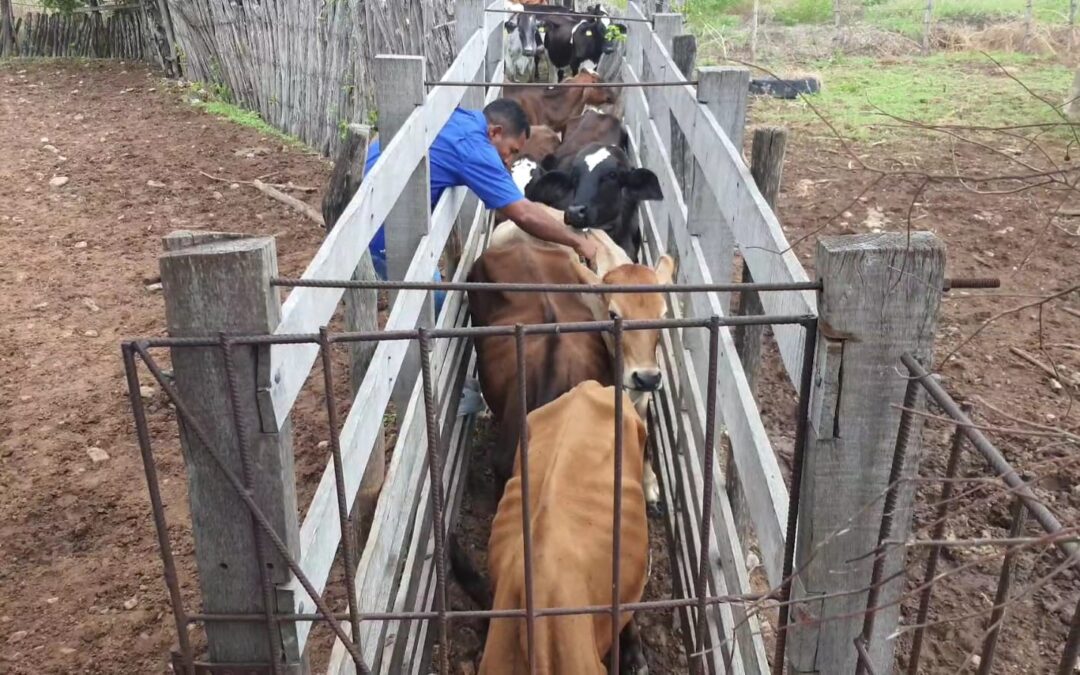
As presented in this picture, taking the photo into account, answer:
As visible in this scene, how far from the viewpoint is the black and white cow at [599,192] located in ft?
20.3

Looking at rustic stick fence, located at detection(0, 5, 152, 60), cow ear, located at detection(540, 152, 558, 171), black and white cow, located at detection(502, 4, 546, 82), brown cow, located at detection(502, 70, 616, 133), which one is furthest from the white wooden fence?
rustic stick fence, located at detection(0, 5, 152, 60)

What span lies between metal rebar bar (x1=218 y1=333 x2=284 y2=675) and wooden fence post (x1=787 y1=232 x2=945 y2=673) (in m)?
1.05

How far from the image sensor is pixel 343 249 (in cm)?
237

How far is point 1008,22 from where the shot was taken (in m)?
18.4

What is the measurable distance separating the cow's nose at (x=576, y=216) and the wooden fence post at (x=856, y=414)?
3.89 m

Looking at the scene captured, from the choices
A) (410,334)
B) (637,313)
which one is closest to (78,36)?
(637,313)

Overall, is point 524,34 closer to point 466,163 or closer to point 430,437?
point 466,163

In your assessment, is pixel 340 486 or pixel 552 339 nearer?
pixel 340 486

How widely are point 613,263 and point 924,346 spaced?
11.6ft

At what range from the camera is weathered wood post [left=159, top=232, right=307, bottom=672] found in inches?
71.1

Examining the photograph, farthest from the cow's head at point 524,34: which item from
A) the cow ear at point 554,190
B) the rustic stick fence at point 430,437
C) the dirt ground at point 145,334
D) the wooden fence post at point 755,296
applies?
the rustic stick fence at point 430,437

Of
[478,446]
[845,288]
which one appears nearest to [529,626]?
[845,288]

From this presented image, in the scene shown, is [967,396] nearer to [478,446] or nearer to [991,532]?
[991,532]

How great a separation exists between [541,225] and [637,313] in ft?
3.19
